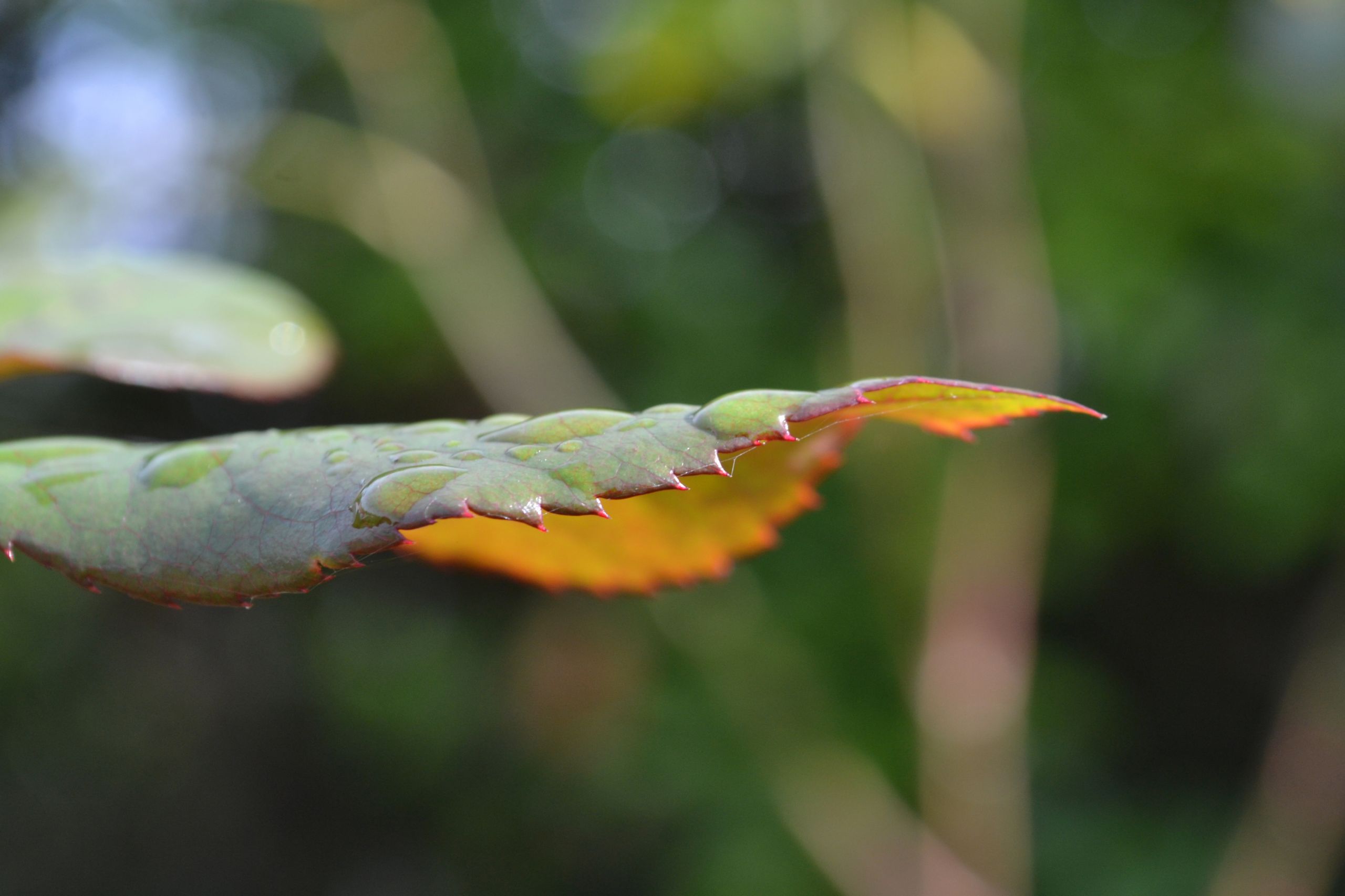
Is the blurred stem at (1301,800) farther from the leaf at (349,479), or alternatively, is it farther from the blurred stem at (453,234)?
the leaf at (349,479)

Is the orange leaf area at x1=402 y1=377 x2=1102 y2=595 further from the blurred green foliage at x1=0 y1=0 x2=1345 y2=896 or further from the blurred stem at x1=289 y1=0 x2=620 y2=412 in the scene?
the blurred stem at x1=289 y1=0 x2=620 y2=412

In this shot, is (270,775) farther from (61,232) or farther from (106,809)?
(61,232)

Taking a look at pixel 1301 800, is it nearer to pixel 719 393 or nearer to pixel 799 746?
pixel 799 746

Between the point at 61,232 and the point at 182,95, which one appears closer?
the point at 61,232

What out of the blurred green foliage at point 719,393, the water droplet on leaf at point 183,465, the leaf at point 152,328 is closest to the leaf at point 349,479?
the water droplet on leaf at point 183,465

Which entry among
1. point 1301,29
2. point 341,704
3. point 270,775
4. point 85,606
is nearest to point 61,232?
point 1301,29

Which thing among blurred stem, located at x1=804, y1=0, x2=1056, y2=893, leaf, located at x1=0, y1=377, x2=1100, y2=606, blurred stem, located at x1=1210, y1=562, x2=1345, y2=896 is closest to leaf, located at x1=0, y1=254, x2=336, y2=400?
leaf, located at x1=0, y1=377, x2=1100, y2=606

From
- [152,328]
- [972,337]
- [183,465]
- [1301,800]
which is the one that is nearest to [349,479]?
[183,465]
